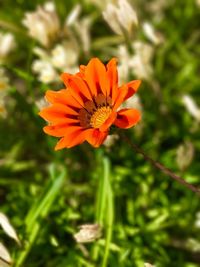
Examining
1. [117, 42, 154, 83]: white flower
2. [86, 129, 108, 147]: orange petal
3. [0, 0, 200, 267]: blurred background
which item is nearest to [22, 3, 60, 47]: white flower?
[0, 0, 200, 267]: blurred background

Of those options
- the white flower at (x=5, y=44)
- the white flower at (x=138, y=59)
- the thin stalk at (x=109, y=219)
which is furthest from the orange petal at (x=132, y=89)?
the white flower at (x=5, y=44)

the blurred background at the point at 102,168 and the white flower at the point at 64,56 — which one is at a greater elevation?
the white flower at the point at 64,56

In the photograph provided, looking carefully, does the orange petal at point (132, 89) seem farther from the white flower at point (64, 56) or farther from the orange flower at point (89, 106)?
the white flower at point (64, 56)

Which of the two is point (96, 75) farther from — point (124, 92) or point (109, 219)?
point (109, 219)

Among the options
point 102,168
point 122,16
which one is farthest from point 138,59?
point 102,168

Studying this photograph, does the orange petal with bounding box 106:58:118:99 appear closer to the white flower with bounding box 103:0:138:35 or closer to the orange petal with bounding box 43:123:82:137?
the orange petal with bounding box 43:123:82:137

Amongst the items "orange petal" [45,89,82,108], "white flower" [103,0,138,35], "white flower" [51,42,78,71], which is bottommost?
"orange petal" [45,89,82,108]

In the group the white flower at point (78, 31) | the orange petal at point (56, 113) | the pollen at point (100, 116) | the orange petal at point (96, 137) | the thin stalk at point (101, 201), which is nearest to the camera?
the orange petal at point (96, 137)

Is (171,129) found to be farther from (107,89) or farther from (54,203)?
(107,89)
